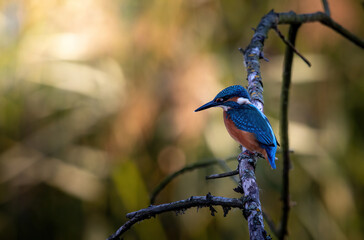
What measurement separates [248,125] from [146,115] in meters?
2.24

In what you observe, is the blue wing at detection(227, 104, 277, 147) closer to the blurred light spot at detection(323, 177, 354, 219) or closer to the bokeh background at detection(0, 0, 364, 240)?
the bokeh background at detection(0, 0, 364, 240)

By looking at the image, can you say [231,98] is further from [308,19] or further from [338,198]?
[338,198]

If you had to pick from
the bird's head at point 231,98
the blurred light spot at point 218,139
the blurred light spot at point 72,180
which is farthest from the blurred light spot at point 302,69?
the bird's head at point 231,98

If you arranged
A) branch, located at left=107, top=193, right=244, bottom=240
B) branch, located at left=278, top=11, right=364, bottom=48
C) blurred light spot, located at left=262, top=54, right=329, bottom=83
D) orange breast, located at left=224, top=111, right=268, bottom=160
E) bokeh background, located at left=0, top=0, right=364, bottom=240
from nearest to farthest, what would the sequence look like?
branch, located at left=107, top=193, right=244, bottom=240
orange breast, located at left=224, top=111, right=268, bottom=160
branch, located at left=278, top=11, right=364, bottom=48
bokeh background, located at left=0, top=0, right=364, bottom=240
blurred light spot, located at left=262, top=54, right=329, bottom=83

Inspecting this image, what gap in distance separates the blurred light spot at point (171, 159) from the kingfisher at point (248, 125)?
6.97ft

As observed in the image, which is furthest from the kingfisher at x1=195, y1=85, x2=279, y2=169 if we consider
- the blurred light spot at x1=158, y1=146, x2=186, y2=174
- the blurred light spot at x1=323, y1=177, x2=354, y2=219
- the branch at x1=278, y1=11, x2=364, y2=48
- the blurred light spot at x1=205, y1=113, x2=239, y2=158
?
the blurred light spot at x1=323, y1=177, x2=354, y2=219

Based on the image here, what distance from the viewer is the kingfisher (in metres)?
1.29

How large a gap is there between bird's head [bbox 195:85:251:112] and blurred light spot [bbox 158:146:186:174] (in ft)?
6.84

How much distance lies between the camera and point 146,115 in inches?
139

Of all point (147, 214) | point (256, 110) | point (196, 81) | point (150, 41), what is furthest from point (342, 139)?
point (147, 214)

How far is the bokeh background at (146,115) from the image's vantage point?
354cm

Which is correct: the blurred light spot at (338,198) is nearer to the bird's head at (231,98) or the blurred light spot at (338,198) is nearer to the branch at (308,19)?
the branch at (308,19)

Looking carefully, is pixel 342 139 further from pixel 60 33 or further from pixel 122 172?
pixel 60 33

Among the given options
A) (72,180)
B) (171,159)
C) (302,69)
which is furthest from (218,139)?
(72,180)
